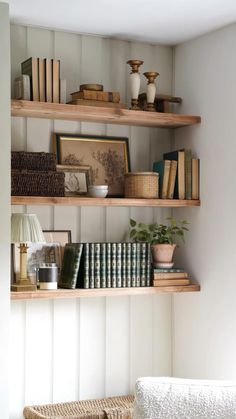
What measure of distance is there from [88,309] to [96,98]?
3.67ft

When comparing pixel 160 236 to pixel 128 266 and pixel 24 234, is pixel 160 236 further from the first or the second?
pixel 24 234

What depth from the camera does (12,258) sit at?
3.82 metres

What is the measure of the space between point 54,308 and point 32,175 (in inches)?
29.3

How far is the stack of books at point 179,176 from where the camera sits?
159 inches

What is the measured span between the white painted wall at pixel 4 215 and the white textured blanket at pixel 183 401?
832 mm

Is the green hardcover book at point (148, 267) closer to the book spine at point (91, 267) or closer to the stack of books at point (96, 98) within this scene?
the book spine at point (91, 267)

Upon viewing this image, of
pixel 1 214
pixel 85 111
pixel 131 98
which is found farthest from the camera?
pixel 131 98

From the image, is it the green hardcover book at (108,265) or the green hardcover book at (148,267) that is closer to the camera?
the green hardcover book at (108,265)

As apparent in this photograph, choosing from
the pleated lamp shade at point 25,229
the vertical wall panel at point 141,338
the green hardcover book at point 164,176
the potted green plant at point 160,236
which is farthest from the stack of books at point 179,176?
the pleated lamp shade at point 25,229

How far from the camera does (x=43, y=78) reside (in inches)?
148

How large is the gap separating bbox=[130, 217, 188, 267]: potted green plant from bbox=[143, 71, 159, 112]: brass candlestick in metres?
0.62

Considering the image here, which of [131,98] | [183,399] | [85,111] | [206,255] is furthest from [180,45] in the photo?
[183,399]

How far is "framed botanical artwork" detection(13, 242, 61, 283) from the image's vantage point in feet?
12.5

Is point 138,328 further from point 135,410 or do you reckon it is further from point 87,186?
point 135,410
